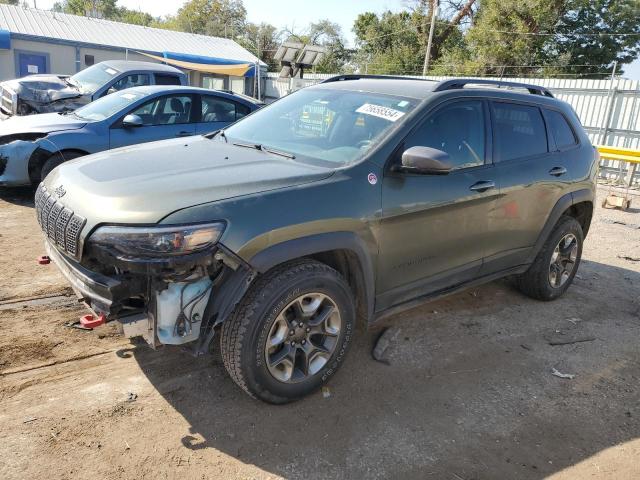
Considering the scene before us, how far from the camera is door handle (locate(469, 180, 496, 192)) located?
3760 mm

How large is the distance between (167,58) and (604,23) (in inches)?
935

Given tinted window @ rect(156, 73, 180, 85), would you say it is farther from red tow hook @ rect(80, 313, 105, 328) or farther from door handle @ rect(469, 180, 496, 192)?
red tow hook @ rect(80, 313, 105, 328)

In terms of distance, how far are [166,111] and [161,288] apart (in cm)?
568

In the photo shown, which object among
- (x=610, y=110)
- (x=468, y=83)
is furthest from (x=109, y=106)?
(x=610, y=110)

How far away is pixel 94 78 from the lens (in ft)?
34.0

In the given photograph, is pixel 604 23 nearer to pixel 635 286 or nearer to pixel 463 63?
pixel 463 63

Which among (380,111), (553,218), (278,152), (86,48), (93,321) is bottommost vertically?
(93,321)

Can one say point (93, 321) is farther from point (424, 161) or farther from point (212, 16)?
point (212, 16)

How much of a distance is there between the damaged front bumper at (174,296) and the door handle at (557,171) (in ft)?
9.99

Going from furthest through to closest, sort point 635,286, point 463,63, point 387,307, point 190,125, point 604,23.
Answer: point 463,63
point 604,23
point 190,125
point 635,286
point 387,307

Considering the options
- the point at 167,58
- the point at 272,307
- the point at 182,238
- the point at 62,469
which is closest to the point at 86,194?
the point at 182,238

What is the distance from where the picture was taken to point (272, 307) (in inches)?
110

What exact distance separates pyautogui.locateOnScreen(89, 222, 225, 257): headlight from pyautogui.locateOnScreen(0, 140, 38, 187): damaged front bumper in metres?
5.11

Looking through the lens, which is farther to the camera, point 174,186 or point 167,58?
point 167,58
